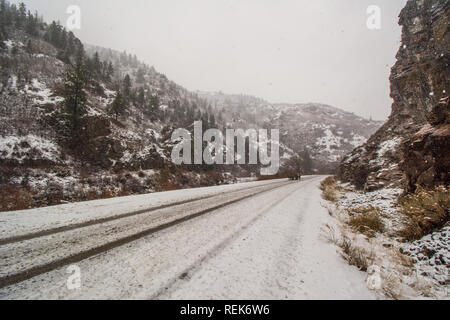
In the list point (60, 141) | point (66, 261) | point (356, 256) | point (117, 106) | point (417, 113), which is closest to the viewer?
point (66, 261)

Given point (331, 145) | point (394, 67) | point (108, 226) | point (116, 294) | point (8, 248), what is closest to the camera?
point (116, 294)

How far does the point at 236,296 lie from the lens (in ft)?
5.70

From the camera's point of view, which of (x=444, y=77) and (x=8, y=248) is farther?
(x=444, y=77)

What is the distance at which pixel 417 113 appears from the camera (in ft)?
34.7

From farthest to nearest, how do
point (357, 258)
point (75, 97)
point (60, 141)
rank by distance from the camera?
point (75, 97) → point (60, 141) → point (357, 258)

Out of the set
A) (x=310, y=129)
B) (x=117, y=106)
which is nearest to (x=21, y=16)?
(x=117, y=106)

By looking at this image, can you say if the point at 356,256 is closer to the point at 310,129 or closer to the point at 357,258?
the point at 357,258

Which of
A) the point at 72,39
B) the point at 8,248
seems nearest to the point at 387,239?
the point at 8,248

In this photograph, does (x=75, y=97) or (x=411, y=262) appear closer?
(x=411, y=262)

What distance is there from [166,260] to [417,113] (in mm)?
15002

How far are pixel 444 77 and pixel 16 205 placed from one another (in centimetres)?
1969

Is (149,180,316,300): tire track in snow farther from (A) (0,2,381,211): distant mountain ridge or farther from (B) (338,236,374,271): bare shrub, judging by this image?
(A) (0,2,381,211): distant mountain ridge

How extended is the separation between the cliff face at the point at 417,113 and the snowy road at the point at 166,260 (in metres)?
3.87
